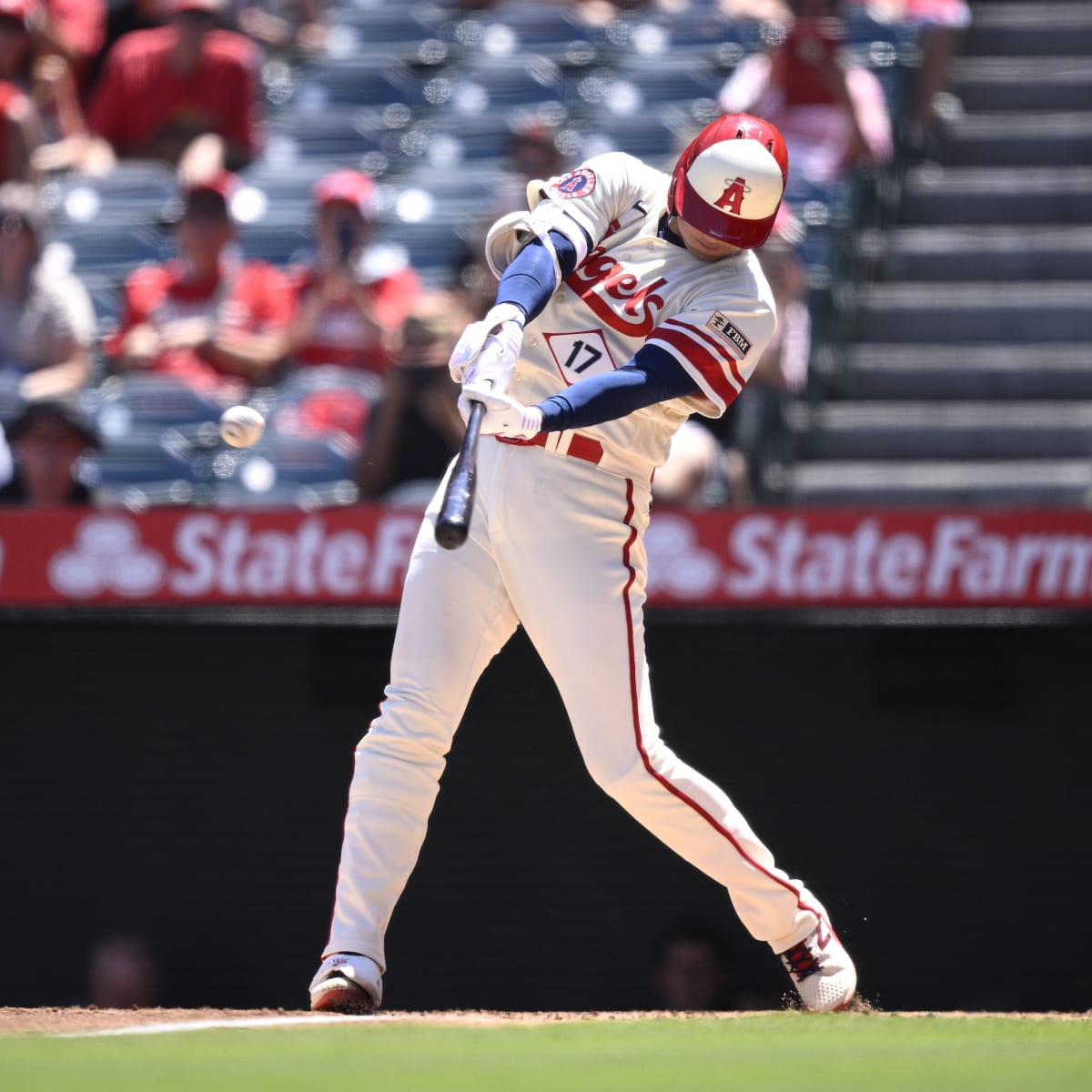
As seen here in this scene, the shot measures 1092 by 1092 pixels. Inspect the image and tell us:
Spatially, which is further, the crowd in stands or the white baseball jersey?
the crowd in stands

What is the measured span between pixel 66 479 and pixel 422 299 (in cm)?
160

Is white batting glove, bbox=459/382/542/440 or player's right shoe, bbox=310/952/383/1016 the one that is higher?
white batting glove, bbox=459/382/542/440

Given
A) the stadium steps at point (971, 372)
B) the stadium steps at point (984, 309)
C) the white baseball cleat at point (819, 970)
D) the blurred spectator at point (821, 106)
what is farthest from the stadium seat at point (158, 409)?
the white baseball cleat at point (819, 970)

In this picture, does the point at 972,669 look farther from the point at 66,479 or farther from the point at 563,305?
the point at 66,479

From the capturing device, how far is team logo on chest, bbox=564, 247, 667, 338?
3.86 metres

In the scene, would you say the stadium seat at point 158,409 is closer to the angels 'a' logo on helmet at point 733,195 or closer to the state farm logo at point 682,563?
the state farm logo at point 682,563

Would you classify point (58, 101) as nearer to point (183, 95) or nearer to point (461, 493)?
point (183, 95)

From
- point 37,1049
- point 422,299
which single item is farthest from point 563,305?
point 422,299

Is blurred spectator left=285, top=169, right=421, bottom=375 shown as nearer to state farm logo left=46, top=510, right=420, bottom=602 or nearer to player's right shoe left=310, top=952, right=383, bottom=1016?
state farm logo left=46, top=510, right=420, bottom=602

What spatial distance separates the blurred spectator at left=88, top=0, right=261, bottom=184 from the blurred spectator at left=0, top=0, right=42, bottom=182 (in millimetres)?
360

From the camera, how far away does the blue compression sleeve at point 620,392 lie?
356cm

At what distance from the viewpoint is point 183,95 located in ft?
27.2

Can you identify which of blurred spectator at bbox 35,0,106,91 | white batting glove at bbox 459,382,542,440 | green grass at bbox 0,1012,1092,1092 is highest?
blurred spectator at bbox 35,0,106,91

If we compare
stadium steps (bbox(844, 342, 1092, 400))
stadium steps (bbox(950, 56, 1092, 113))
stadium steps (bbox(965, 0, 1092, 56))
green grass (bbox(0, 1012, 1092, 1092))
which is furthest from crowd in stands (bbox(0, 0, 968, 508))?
green grass (bbox(0, 1012, 1092, 1092))
